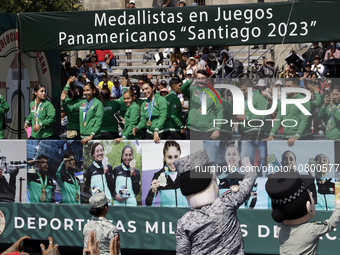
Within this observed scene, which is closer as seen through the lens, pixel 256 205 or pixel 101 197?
pixel 101 197

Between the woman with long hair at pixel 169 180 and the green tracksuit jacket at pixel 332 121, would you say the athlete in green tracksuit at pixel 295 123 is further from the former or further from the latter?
the woman with long hair at pixel 169 180

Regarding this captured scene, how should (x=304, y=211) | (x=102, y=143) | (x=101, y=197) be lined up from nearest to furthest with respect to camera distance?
(x=304, y=211) → (x=101, y=197) → (x=102, y=143)

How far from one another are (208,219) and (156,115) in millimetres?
5056

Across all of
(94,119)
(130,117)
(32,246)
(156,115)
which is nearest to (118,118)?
(130,117)

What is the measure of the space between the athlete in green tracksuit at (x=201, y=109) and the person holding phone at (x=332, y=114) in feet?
4.79

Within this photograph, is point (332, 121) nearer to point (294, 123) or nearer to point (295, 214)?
point (294, 123)

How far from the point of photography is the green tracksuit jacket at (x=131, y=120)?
10.4 m

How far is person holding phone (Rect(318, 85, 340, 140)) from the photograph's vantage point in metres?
8.96

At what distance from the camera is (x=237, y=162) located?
917 cm

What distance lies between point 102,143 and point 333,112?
11.0 feet

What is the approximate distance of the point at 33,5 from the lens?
935 inches

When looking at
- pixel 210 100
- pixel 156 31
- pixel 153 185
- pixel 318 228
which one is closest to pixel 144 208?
pixel 153 185

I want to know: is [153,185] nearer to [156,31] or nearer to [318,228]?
[156,31]

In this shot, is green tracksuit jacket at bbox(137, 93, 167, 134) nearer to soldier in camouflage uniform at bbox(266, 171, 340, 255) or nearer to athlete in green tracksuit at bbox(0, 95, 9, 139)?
athlete in green tracksuit at bbox(0, 95, 9, 139)
